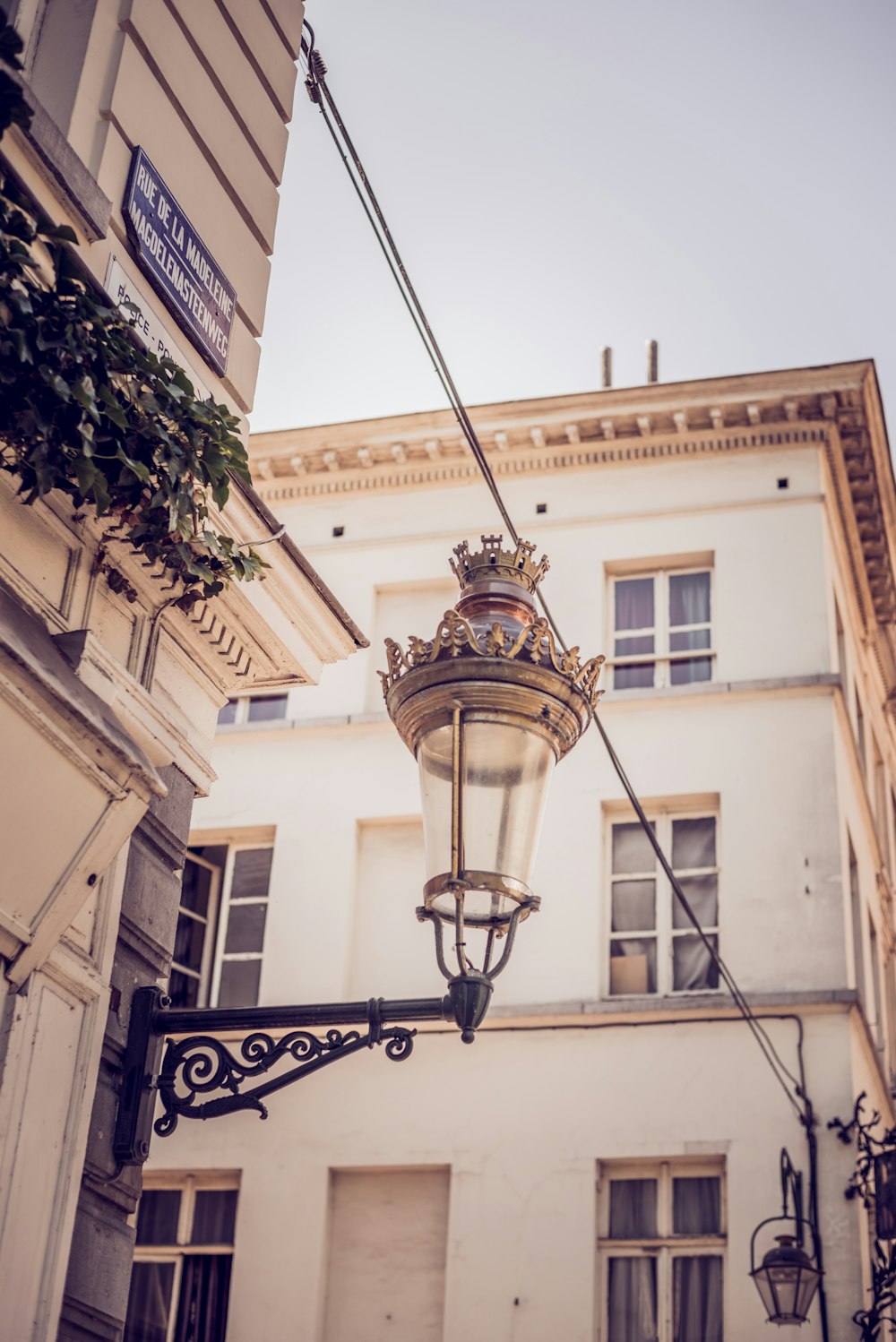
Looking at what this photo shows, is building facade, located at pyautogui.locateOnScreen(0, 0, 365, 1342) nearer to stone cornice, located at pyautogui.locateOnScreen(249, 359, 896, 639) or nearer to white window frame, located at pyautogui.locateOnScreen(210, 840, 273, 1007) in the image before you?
white window frame, located at pyautogui.locateOnScreen(210, 840, 273, 1007)

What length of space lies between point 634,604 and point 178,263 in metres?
13.0

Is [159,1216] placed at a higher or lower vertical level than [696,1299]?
higher

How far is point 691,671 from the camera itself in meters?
19.4

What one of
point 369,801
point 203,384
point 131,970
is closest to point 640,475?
point 369,801

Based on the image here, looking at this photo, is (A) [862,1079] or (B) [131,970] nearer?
(B) [131,970]

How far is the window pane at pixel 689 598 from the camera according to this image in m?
19.6

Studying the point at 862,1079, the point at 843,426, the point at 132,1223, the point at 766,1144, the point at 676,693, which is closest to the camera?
the point at 132,1223

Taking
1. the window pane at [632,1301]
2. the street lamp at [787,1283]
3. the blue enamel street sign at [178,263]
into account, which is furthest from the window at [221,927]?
the blue enamel street sign at [178,263]

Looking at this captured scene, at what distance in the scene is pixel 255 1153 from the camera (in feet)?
58.0

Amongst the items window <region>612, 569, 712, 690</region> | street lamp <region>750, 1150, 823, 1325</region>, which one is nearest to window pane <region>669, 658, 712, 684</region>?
window <region>612, 569, 712, 690</region>

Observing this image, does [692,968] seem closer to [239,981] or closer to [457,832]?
[239,981]

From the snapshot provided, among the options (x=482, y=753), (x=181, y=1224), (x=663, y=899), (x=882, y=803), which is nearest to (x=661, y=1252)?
(x=663, y=899)

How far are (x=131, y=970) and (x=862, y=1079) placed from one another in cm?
1245

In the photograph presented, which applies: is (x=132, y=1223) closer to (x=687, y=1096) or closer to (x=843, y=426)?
(x=687, y=1096)
